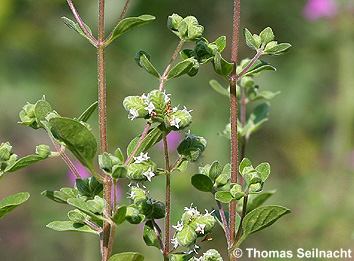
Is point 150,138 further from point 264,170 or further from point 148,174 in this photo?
point 264,170

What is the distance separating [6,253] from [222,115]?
1.15m

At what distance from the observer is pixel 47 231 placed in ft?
8.28

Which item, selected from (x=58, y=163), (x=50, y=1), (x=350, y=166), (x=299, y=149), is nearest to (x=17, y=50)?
(x=50, y=1)

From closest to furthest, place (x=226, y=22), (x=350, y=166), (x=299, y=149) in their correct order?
(x=350, y=166)
(x=299, y=149)
(x=226, y=22)

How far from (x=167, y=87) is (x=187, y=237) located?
205 centimetres

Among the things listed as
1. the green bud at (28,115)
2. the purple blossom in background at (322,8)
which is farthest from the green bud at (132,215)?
the purple blossom in background at (322,8)

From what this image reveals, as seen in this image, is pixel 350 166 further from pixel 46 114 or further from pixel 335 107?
pixel 46 114

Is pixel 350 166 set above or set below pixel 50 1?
below

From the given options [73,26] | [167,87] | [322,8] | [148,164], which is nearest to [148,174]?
[148,164]

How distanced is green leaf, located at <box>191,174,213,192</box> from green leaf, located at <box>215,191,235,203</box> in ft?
0.14

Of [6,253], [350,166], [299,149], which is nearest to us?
[350,166]

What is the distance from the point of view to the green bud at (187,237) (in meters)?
0.76

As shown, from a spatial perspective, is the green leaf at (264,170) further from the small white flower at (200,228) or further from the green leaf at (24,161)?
the green leaf at (24,161)

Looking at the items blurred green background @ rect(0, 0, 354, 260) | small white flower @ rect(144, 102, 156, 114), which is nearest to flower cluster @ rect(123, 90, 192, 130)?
small white flower @ rect(144, 102, 156, 114)
